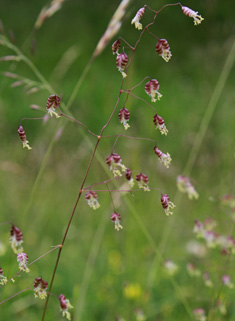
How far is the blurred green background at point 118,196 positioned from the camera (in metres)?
2.64

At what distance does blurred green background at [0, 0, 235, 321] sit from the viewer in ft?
8.67

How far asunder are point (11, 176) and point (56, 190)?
17.6 inches

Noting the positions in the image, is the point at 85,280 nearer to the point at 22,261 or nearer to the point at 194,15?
the point at 22,261

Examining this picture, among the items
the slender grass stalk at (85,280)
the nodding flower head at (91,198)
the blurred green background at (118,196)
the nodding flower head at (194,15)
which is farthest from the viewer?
the blurred green background at (118,196)

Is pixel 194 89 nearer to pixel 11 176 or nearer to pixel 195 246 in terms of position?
pixel 11 176

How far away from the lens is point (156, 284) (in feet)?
9.80

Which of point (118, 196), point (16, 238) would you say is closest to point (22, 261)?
point (16, 238)

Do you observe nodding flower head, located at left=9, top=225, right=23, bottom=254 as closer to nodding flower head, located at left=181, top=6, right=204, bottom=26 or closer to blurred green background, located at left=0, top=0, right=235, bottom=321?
blurred green background, located at left=0, top=0, right=235, bottom=321

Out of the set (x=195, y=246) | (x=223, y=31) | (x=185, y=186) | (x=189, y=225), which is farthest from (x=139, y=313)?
(x=189, y=225)

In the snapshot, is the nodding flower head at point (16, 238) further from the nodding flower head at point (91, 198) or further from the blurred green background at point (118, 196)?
the blurred green background at point (118, 196)

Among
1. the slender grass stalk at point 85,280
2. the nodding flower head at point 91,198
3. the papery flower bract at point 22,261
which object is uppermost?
the slender grass stalk at point 85,280

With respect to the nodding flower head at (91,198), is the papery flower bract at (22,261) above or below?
below

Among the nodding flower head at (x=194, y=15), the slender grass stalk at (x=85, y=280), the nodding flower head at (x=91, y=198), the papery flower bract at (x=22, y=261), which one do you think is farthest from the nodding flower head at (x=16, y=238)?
the slender grass stalk at (x=85, y=280)

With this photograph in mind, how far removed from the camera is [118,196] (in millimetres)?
2342
